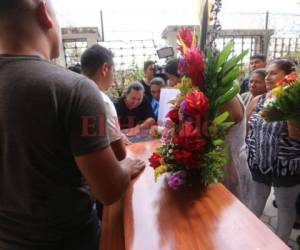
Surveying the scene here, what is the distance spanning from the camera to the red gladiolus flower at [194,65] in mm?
1156

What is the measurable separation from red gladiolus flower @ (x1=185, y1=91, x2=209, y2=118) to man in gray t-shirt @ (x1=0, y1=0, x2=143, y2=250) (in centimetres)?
39

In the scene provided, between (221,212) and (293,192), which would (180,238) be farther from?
(293,192)

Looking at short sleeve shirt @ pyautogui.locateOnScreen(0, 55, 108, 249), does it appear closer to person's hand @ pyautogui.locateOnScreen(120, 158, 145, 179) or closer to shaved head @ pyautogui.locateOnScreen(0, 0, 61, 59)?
shaved head @ pyautogui.locateOnScreen(0, 0, 61, 59)

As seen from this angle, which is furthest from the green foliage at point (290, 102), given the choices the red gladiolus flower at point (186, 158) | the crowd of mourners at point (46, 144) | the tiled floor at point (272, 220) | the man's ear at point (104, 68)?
the tiled floor at point (272, 220)

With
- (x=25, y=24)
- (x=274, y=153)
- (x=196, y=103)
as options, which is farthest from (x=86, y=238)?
(x=274, y=153)

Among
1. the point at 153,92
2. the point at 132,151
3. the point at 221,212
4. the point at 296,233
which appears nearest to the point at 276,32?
the point at 153,92

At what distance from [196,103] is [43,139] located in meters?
0.60

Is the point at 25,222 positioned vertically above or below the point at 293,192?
above

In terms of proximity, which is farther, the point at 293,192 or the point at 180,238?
the point at 293,192

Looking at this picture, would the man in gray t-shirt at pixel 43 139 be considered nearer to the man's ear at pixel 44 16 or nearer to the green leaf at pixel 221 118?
the man's ear at pixel 44 16

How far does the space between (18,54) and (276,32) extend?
6852 mm

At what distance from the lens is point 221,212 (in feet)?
3.17

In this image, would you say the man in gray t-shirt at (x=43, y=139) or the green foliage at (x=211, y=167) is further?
the green foliage at (x=211, y=167)

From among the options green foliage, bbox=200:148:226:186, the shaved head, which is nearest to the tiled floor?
green foliage, bbox=200:148:226:186
